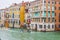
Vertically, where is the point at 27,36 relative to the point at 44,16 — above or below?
below

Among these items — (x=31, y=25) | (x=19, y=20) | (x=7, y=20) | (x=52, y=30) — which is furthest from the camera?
(x=7, y=20)

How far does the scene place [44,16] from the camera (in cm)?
2803

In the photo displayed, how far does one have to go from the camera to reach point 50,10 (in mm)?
28344

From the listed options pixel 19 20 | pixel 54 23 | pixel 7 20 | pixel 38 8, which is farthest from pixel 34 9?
pixel 7 20

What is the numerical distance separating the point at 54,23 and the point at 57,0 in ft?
8.86

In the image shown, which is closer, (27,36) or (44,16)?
(27,36)

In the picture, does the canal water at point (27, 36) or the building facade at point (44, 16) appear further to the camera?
the building facade at point (44, 16)

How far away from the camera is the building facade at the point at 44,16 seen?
27581 mm

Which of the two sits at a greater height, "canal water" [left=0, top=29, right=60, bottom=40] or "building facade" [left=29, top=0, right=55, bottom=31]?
"building facade" [left=29, top=0, right=55, bottom=31]

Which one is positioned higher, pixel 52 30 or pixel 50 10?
pixel 50 10

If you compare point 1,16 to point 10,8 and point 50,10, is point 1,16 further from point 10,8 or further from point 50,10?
point 50,10

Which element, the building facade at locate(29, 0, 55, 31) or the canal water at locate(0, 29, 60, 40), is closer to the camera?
the canal water at locate(0, 29, 60, 40)

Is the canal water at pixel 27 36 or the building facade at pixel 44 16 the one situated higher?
the building facade at pixel 44 16

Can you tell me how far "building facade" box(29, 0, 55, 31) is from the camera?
27.6 metres
